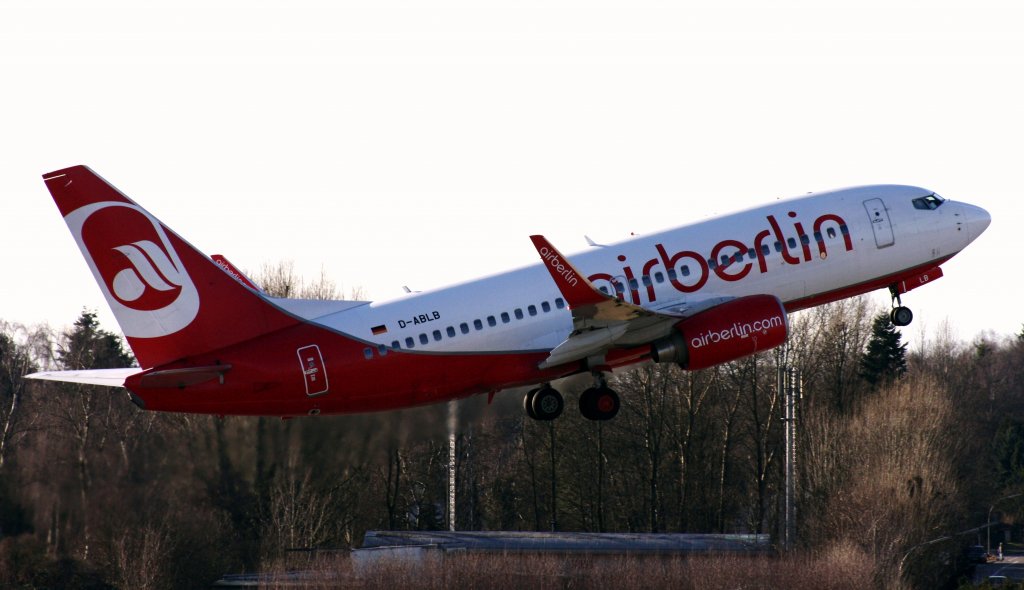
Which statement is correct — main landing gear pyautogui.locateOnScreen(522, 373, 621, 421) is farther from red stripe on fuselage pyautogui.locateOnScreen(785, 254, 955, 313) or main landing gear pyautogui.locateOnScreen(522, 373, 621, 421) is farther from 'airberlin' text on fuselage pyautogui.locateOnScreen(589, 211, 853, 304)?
red stripe on fuselage pyautogui.locateOnScreen(785, 254, 955, 313)

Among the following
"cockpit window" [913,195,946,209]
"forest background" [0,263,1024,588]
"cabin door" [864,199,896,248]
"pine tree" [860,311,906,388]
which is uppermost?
"pine tree" [860,311,906,388]

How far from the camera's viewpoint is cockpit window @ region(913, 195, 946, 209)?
46.1 meters

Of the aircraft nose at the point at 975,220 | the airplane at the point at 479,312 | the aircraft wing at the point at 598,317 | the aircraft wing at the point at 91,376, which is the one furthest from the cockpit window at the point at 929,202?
the aircraft wing at the point at 91,376

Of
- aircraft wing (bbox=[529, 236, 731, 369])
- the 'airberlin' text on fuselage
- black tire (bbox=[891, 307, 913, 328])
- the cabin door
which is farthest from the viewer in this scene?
black tire (bbox=[891, 307, 913, 328])

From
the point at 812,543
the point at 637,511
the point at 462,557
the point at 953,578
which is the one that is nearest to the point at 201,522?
the point at 462,557

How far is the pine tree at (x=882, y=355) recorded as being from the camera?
315 ft

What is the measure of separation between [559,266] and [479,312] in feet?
10.7

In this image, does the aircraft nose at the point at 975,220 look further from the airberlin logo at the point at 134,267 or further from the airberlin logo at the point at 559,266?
the airberlin logo at the point at 134,267

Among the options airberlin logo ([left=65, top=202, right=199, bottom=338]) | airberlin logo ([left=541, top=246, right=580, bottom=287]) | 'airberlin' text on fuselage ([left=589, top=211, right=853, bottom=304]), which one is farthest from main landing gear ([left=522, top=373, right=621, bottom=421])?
airberlin logo ([left=65, top=202, right=199, bottom=338])

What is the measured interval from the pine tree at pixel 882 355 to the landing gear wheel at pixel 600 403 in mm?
56257

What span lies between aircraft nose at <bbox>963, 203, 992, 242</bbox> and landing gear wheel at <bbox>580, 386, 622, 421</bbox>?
13.8m

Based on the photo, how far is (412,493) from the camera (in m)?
75.3

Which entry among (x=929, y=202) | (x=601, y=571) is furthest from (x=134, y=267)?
(x=601, y=571)

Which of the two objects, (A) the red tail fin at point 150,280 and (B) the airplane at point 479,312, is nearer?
(A) the red tail fin at point 150,280
